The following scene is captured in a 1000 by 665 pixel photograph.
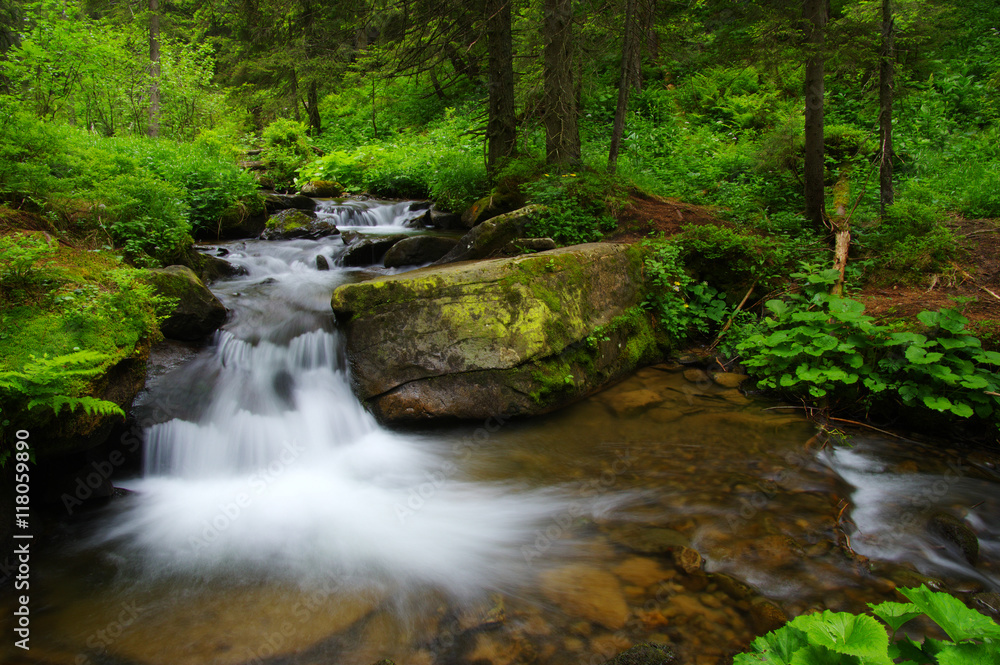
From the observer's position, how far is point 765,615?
294 centimetres

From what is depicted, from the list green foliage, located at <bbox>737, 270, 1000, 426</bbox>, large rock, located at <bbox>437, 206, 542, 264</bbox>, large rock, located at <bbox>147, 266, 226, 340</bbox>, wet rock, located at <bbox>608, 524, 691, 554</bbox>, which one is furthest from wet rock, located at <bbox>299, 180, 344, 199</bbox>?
wet rock, located at <bbox>608, 524, 691, 554</bbox>

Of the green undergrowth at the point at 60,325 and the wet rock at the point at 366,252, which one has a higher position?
the wet rock at the point at 366,252

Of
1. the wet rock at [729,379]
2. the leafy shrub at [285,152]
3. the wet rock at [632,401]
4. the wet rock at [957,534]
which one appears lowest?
the wet rock at [957,534]

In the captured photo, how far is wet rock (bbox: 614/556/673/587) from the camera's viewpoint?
3254mm

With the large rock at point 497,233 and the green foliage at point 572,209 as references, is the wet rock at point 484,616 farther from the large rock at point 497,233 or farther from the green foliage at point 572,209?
the green foliage at point 572,209

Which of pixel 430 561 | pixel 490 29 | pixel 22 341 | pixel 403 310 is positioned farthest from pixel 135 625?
pixel 490 29

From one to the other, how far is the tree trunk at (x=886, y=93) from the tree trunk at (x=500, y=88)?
220 inches

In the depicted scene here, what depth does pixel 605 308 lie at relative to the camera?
604 cm

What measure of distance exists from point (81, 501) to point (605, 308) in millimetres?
5244

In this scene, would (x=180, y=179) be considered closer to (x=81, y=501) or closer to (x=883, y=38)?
(x=81, y=501)

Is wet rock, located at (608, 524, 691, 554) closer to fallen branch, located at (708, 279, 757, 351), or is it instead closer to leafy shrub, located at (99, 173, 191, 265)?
fallen branch, located at (708, 279, 757, 351)

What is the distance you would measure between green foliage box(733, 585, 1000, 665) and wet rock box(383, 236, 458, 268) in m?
7.21

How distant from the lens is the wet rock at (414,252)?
8.31 meters

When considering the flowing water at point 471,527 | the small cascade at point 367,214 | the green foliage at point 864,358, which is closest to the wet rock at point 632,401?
the flowing water at point 471,527
